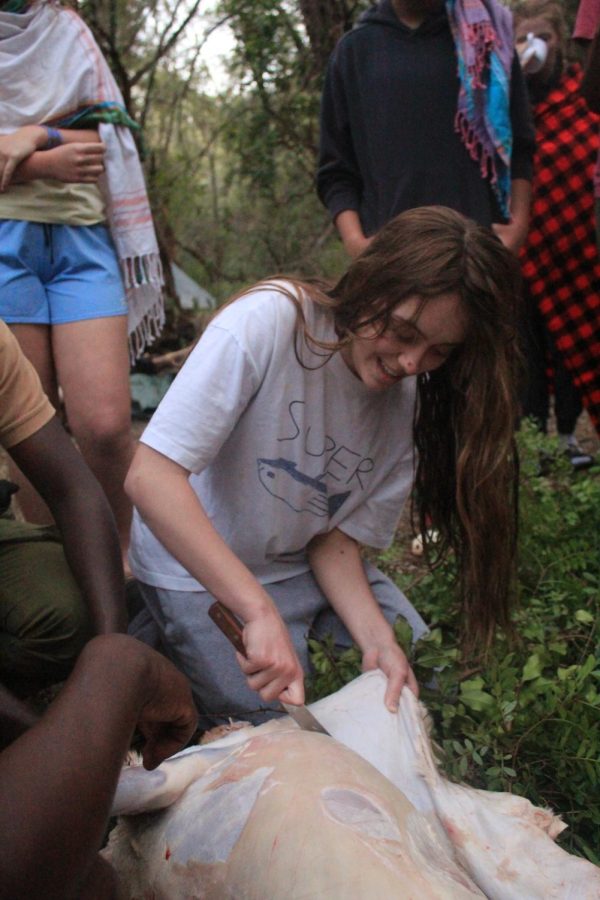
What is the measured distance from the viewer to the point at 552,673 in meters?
2.46

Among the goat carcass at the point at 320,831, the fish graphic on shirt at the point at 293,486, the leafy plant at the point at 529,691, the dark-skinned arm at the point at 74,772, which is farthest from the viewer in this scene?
the fish graphic on shirt at the point at 293,486

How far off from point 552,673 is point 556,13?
2.75 meters

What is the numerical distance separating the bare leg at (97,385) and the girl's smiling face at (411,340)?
76 cm

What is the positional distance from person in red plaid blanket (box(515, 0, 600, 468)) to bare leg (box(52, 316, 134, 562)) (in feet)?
6.56

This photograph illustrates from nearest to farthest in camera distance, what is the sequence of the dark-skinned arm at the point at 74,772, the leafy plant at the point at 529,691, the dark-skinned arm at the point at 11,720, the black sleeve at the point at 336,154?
1. the dark-skinned arm at the point at 74,772
2. the dark-skinned arm at the point at 11,720
3. the leafy plant at the point at 529,691
4. the black sleeve at the point at 336,154

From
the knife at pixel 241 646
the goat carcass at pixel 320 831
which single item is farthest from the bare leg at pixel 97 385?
the goat carcass at pixel 320 831

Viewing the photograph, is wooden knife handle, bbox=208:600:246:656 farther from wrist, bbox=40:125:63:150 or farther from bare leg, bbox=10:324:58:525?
wrist, bbox=40:125:63:150

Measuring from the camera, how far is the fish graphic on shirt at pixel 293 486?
7.18ft

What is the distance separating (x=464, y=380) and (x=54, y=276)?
45.9 inches

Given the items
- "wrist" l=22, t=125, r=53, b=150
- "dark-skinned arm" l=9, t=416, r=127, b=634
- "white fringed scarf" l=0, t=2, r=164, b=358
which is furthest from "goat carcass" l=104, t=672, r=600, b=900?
"wrist" l=22, t=125, r=53, b=150

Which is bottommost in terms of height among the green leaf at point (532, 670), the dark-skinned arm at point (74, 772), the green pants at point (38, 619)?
the green leaf at point (532, 670)

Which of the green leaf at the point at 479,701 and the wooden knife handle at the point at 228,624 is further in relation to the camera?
the green leaf at the point at 479,701

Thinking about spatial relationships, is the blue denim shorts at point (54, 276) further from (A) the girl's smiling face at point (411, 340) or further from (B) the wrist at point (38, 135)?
(A) the girl's smiling face at point (411, 340)

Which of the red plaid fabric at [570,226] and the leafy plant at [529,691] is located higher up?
the red plaid fabric at [570,226]
